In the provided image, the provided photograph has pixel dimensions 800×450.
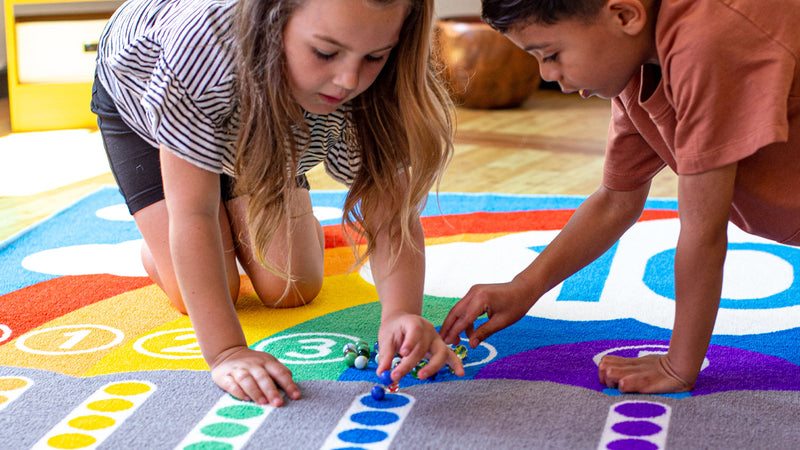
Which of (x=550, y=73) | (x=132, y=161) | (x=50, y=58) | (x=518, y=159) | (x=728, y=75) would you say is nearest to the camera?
(x=728, y=75)

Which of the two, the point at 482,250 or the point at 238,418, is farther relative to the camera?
the point at 482,250

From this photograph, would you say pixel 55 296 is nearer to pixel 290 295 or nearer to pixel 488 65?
pixel 290 295

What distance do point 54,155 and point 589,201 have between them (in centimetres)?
166

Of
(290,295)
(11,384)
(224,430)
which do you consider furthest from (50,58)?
(224,430)

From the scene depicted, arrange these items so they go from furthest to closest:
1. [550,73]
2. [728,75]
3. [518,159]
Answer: [518,159], [550,73], [728,75]

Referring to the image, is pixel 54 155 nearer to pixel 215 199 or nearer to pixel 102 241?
pixel 102 241

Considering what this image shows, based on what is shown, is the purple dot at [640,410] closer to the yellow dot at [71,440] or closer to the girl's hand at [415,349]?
the girl's hand at [415,349]

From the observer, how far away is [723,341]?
3.46 ft

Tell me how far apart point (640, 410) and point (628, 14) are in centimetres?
39

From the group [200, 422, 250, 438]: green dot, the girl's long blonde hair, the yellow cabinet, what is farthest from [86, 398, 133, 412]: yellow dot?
the yellow cabinet

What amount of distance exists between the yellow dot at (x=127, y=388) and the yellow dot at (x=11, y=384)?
0.10 meters

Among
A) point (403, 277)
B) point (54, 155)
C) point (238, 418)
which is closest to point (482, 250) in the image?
point (403, 277)

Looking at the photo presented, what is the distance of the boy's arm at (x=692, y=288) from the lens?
32.5 inches

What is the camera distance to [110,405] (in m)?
0.90
